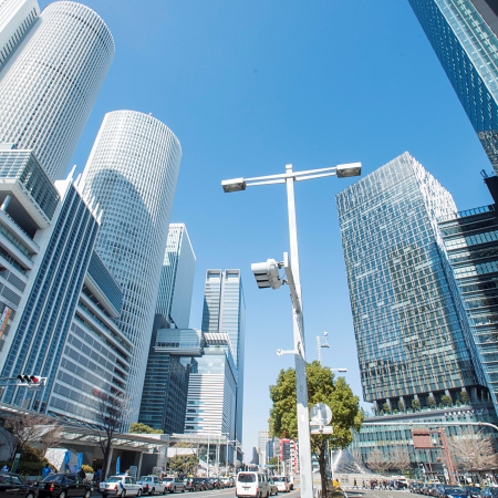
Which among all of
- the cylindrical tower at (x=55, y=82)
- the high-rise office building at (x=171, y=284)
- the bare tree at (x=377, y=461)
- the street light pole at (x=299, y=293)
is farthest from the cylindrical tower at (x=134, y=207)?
the street light pole at (x=299, y=293)

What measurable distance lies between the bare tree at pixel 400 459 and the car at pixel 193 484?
67445 mm

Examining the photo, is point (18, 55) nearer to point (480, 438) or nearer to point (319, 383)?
point (319, 383)

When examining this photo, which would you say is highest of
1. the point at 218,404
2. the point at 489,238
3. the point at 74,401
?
the point at 489,238

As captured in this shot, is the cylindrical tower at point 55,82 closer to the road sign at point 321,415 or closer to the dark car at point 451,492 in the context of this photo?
the dark car at point 451,492

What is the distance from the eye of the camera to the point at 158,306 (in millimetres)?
185375

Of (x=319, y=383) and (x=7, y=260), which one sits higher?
(x=7, y=260)

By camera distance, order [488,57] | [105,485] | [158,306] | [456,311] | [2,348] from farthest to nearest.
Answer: [158,306] < [456,311] < [488,57] < [2,348] < [105,485]

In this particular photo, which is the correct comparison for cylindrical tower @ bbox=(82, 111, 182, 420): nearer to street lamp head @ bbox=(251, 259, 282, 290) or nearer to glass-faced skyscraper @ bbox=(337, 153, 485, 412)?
glass-faced skyscraper @ bbox=(337, 153, 485, 412)

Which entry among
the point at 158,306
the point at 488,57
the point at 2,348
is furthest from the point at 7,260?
the point at 158,306

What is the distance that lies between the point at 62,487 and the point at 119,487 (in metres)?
5.82

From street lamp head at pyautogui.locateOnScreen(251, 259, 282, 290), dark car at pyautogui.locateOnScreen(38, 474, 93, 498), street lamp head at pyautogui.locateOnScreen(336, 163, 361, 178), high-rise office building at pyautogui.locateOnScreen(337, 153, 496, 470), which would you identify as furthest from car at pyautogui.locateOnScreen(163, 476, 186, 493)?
high-rise office building at pyautogui.locateOnScreen(337, 153, 496, 470)

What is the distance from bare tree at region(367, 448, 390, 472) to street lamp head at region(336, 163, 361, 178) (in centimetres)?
10823

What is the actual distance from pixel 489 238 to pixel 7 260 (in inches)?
4066

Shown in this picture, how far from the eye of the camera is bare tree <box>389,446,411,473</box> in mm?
90688
